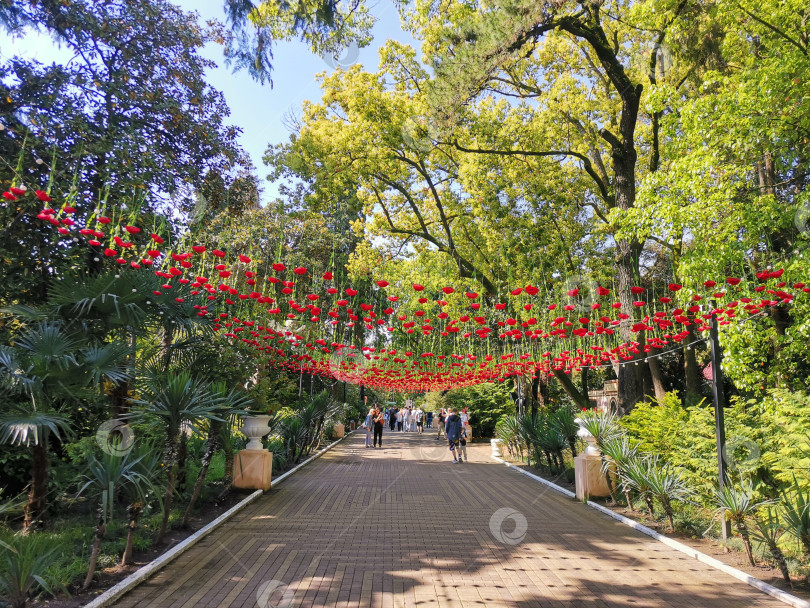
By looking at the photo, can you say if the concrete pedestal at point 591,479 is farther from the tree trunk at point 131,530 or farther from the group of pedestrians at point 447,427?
the tree trunk at point 131,530

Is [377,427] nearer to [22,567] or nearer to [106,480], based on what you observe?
[106,480]

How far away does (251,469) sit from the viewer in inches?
437

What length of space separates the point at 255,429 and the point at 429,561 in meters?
6.06

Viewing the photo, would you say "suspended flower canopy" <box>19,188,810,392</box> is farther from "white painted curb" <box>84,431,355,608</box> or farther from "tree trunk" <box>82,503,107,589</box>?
"white painted curb" <box>84,431,355,608</box>

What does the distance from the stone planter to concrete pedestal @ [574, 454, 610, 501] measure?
6570 millimetres

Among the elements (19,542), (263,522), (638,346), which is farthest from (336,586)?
(638,346)

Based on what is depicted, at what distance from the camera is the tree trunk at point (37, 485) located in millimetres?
7078

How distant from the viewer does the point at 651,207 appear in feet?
35.6
